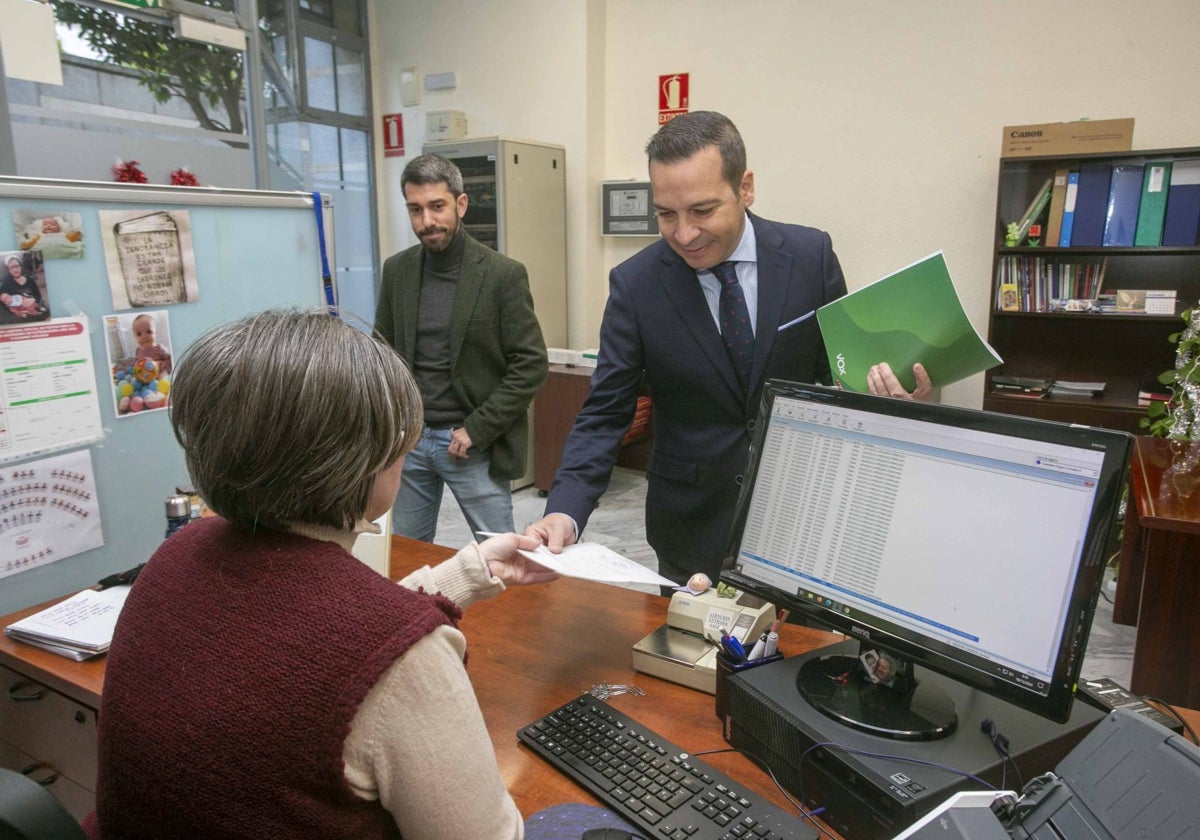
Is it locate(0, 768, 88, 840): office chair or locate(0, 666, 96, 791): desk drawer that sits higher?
locate(0, 768, 88, 840): office chair

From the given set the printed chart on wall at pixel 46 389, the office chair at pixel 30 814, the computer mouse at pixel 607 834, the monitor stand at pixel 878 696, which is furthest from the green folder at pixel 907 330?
the printed chart on wall at pixel 46 389

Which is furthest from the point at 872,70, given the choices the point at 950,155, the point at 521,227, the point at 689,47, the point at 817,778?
the point at 817,778

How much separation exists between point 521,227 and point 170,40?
1964 millimetres

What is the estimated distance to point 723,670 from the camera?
1.13 metres

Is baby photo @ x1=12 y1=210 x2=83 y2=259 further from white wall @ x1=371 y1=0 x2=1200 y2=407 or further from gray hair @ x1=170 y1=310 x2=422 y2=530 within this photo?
white wall @ x1=371 y1=0 x2=1200 y2=407

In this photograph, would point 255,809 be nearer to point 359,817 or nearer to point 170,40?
point 359,817

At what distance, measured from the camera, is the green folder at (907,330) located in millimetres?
1250

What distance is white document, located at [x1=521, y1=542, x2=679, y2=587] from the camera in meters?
1.19

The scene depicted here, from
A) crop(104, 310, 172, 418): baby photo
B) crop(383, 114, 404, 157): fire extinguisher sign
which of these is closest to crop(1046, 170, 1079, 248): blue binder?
crop(104, 310, 172, 418): baby photo

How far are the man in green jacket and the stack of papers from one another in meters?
1.20

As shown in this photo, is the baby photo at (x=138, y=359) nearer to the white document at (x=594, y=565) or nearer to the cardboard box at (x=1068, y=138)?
the white document at (x=594, y=565)

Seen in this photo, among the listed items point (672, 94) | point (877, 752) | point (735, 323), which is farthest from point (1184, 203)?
point (877, 752)

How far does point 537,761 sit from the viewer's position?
107 cm

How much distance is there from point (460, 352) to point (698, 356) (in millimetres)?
1131
